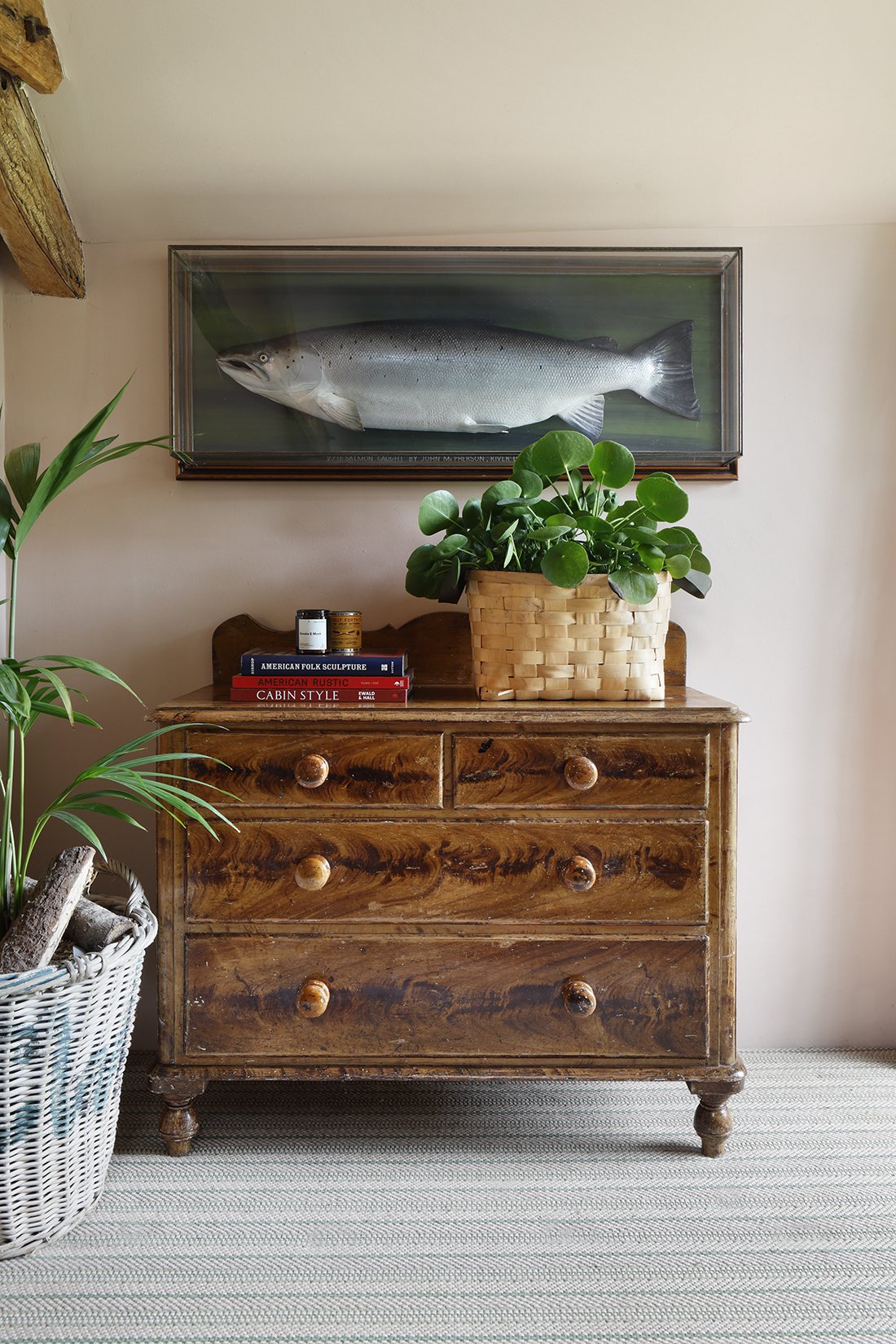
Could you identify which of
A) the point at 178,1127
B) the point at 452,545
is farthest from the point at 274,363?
the point at 178,1127

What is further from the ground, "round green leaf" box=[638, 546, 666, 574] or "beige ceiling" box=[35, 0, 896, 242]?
"beige ceiling" box=[35, 0, 896, 242]

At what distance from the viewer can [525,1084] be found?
1948 millimetres

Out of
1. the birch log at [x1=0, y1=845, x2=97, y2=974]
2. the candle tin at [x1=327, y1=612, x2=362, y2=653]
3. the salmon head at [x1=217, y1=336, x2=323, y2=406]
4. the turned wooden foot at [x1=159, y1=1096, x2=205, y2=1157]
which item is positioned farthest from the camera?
the salmon head at [x1=217, y1=336, x2=323, y2=406]

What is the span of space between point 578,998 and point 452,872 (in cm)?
30

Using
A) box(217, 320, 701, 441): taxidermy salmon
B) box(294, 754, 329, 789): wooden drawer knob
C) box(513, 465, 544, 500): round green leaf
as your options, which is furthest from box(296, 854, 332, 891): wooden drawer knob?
box(217, 320, 701, 441): taxidermy salmon

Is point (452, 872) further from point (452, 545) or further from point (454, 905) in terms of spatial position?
point (452, 545)

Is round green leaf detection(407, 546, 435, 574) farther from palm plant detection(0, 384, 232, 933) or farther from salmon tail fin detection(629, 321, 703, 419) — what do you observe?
salmon tail fin detection(629, 321, 703, 419)

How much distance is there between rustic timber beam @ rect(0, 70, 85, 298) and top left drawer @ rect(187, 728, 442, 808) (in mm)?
1042

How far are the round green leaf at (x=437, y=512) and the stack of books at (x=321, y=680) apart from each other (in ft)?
0.85

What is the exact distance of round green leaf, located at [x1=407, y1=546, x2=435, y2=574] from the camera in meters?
1.74

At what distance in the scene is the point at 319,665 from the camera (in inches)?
65.4

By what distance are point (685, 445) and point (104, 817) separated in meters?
1.54

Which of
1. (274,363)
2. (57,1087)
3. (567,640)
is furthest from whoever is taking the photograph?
(274,363)

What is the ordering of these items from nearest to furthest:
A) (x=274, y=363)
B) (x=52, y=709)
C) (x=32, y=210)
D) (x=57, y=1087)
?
(x=57, y=1087) → (x=52, y=709) → (x=32, y=210) → (x=274, y=363)
